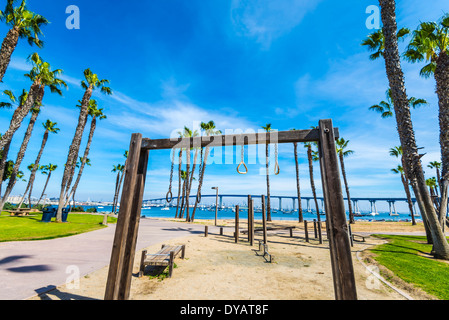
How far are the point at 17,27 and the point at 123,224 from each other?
62.4 ft

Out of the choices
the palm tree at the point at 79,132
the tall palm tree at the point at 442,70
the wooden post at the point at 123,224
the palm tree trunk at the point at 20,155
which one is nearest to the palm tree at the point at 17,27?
the palm tree at the point at 79,132

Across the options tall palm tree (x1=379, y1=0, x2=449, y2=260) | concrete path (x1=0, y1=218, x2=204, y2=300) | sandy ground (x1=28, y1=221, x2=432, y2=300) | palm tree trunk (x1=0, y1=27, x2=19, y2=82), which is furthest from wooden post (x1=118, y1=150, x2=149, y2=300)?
palm tree trunk (x1=0, y1=27, x2=19, y2=82)

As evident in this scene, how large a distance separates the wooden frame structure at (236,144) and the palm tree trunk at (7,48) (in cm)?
1489

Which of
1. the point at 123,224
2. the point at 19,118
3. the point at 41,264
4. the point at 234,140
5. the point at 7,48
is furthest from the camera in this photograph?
the point at 19,118

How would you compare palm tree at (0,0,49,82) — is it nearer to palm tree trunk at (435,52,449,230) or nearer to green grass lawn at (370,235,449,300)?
green grass lawn at (370,235,449,300)

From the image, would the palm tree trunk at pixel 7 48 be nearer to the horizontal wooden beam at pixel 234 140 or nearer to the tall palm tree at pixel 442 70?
the horizontal wooden beam at pixel 234 140

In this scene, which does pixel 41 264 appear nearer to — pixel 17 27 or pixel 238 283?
pixel 238 283

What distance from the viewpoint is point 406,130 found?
31.9 feet

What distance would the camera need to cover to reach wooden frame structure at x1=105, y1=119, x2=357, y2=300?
3006 mm

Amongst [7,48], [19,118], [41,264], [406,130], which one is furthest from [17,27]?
[406,130]

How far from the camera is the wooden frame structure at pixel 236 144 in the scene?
3.01 m

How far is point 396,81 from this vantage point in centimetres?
999
